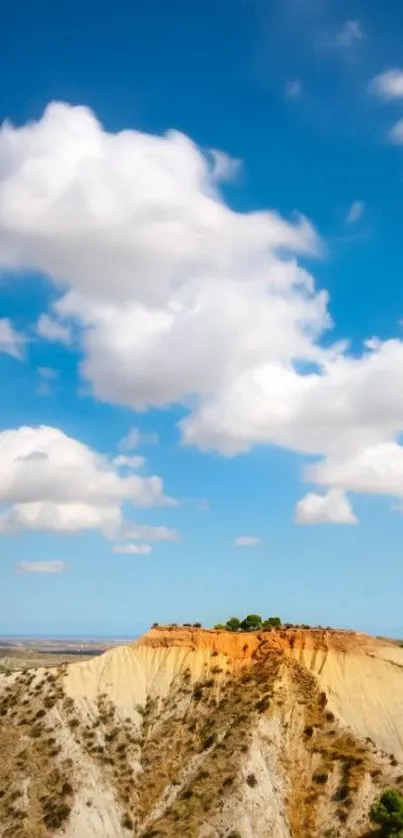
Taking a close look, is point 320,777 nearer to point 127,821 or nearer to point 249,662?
point 249,662

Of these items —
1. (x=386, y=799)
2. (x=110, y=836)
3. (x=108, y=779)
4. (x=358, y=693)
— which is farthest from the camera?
(x=358, y=693)

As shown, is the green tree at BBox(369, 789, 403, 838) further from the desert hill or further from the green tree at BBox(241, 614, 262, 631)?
the green tree at BBox(241, 614, 262, 631)

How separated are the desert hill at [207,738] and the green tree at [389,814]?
5.80 feet

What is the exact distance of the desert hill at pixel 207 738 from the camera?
6788 cm

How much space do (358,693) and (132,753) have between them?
22.8 m

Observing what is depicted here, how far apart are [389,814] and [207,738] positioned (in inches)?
785

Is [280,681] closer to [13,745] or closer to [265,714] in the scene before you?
[265,714]

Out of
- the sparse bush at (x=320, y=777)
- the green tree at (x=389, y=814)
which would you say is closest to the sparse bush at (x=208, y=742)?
the sparse bush at (x=320, y=777)

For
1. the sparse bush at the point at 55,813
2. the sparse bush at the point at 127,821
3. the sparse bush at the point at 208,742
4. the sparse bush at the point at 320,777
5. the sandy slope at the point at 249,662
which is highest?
the sandy slope at the point at 249,662

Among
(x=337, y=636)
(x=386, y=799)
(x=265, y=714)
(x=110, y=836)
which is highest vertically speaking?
(x=337, y=636)

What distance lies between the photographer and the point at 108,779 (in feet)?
242

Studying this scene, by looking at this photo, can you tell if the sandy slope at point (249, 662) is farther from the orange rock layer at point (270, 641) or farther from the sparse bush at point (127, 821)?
the sparse bush at point (127, 821)

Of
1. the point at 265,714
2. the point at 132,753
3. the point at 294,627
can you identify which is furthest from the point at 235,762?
the point at 294,627

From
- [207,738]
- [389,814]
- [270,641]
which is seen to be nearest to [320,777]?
[389,814]
